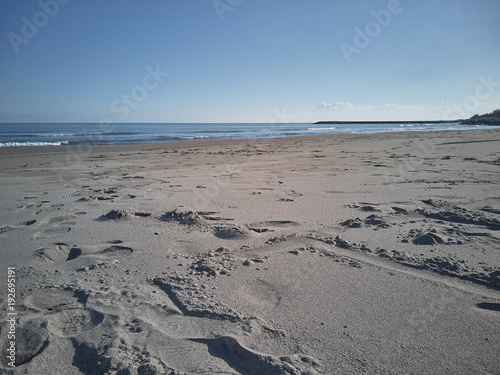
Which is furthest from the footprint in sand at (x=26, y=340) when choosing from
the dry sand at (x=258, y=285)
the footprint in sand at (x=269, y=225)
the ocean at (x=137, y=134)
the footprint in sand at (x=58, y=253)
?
the ocean at (x=137, y=134)

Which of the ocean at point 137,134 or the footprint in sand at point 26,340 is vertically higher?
the ocean at point 137,134

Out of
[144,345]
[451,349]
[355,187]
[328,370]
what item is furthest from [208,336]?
[355,187]

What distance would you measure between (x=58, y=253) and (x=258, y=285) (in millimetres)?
1678

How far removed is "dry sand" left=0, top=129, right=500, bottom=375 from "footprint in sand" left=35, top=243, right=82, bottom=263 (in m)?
0.01

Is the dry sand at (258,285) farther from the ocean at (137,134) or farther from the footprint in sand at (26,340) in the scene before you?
the ocean at (137,134)

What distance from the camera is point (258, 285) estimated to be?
5.94 feet

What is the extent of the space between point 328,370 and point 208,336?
56 cm

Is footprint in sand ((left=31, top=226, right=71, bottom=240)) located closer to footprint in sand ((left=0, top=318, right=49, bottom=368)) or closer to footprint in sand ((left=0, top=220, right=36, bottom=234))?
footprint in sand ((left=0, top=220, right=36, bottom=234))

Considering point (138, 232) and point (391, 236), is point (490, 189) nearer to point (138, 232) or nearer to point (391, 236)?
point (391, 236)

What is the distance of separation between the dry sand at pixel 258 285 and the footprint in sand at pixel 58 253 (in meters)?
0.01

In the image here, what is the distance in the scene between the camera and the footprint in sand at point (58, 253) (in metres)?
2.25

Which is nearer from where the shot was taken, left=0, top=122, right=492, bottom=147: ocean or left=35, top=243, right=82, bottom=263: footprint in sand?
left=35, top=243, right=82, bottom=263: footprint in sand

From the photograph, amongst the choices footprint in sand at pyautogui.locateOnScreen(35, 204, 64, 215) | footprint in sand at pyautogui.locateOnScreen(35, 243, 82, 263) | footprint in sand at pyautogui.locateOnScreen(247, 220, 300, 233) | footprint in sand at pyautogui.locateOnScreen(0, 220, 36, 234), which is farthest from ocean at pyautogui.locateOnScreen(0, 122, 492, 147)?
footprint in sand at pyautogui.locateOnScreen(247, 220, 300, 233)

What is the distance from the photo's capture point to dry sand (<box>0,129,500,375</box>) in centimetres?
126
